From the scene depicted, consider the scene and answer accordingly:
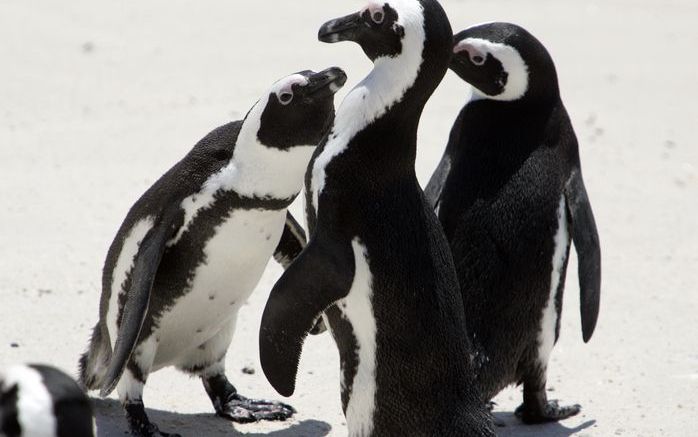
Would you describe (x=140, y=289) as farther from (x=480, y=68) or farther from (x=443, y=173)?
(x=480, y=68)

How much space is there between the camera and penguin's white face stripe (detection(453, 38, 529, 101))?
377 cm

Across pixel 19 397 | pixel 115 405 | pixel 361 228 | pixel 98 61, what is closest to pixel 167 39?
pixel 98 61

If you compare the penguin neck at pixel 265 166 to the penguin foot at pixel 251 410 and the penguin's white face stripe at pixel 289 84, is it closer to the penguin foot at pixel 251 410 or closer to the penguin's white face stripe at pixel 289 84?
the penguin's white face stripe at pixel 289 84

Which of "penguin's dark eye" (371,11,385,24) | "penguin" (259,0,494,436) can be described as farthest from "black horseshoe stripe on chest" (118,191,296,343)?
"penguin's dark eye" (371,11,385,24)

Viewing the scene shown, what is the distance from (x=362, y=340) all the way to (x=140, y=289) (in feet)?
2.29

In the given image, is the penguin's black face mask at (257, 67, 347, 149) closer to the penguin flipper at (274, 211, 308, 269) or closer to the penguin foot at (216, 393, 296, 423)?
the penguin flipper at (274, 211, 308, 269)

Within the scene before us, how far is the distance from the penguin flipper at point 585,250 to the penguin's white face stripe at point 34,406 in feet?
6.59

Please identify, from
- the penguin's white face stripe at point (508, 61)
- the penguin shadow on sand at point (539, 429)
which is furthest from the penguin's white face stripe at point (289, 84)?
the penguin shadow on sand at point (539, 429)

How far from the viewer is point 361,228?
3.12m

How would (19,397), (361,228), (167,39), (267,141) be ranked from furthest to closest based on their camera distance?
(167,39) < (267,141) < (361,228) < (19,397)

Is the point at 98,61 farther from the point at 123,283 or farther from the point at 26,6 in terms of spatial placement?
the point at 123,283

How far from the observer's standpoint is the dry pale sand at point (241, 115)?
4277mm

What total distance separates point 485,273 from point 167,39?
5.58 meters

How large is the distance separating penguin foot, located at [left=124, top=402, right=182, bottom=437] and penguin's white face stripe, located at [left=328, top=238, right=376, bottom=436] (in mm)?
723
